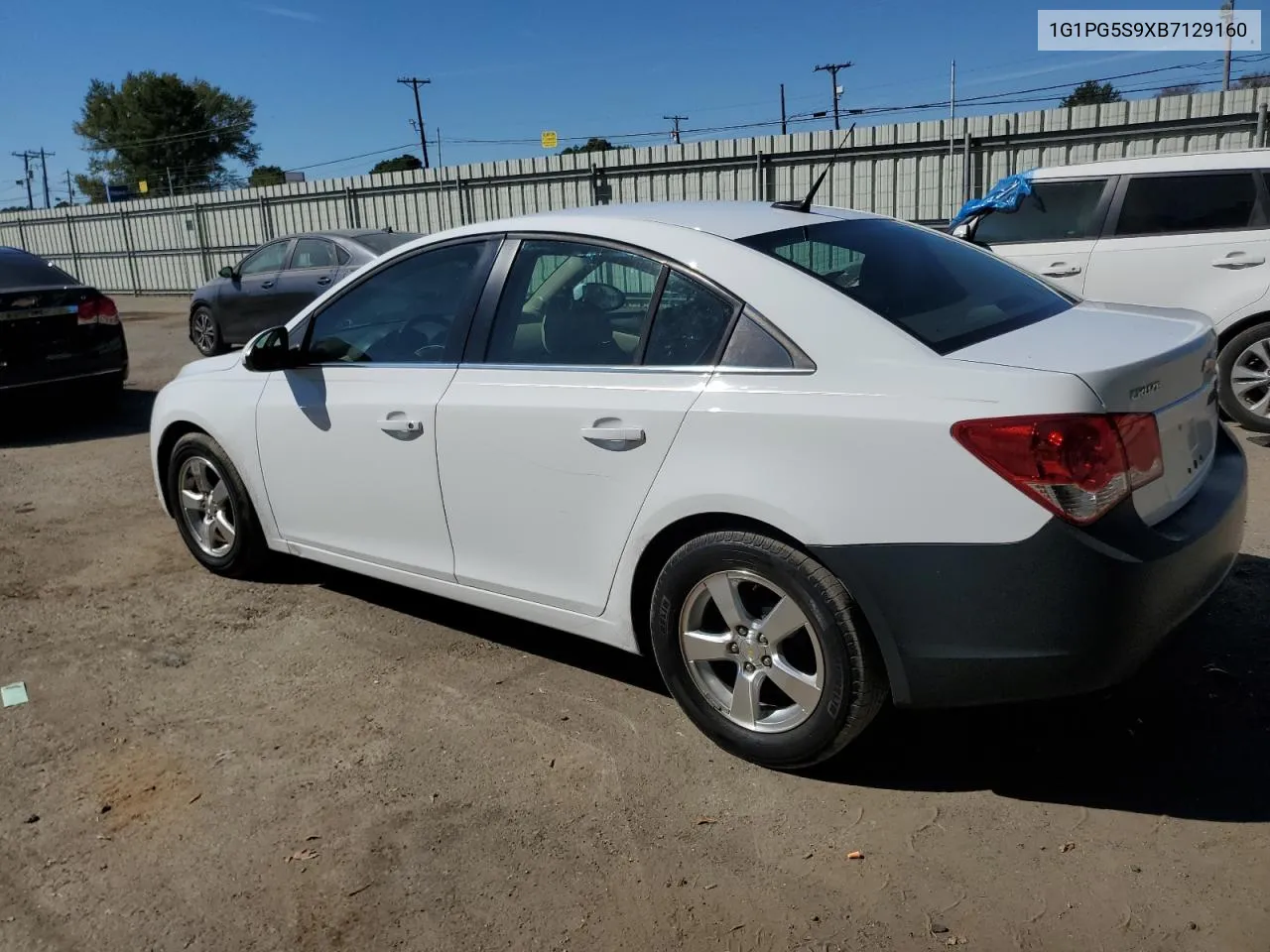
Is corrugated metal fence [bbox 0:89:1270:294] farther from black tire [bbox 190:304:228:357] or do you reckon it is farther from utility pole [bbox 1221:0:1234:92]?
utility pole [bbox 1221:0:1234:92]

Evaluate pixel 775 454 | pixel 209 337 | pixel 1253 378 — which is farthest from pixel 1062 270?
pixel 209 337

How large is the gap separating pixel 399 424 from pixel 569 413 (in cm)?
81

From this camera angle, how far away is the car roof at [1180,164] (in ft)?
23.3

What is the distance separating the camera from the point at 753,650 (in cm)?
303

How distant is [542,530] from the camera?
347 cm

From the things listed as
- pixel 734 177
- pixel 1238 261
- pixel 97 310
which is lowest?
pixel 1238 261

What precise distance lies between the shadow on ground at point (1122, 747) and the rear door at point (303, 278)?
10.7 m

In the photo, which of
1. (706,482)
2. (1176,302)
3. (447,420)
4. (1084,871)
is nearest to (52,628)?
(447,420)

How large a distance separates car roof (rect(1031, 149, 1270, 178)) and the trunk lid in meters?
4.72

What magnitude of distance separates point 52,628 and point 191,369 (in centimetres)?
132

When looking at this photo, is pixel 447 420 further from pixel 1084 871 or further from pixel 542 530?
pixel 1084 871

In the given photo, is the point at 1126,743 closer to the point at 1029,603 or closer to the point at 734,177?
the point at 1029,603

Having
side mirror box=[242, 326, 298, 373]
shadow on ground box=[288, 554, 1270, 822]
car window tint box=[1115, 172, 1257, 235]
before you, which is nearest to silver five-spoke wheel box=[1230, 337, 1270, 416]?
car window tint box=[1115, 172, 1257, 235]

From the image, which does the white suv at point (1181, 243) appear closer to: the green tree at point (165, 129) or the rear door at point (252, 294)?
the rear door at point (252, 294)
